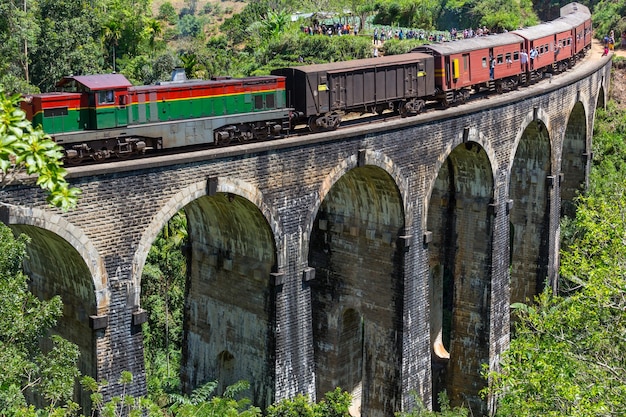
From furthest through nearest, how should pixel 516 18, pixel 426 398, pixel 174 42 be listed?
1. pixel 174 42
2. pixel 516 18
3. pixel 426 398

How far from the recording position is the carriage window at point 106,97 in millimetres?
23094

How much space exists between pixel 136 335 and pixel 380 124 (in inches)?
438

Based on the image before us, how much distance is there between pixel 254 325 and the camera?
2595cm

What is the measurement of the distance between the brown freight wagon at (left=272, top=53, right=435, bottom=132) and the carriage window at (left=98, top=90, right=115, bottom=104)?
23.6 ft

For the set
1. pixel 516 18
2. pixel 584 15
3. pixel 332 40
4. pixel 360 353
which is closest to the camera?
pixel 360 353

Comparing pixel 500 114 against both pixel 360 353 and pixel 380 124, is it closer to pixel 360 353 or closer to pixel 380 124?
pixel 380 124

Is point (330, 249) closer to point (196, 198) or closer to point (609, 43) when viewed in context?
point (196, 198)

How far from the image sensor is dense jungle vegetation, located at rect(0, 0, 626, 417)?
704 inches

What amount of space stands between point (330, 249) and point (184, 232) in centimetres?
1143

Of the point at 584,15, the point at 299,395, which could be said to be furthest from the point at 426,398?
the point at 584,15

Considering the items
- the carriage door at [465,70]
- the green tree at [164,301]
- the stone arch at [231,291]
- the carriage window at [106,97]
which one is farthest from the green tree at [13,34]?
the carriage window at [106,97]

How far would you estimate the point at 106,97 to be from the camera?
23.3 meters

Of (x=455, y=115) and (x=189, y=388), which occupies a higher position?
(x=455, y=115)

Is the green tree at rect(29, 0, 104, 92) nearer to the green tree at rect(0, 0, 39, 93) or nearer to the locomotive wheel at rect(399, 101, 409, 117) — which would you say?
the green tree at rect(0, 0, 39, 93)
